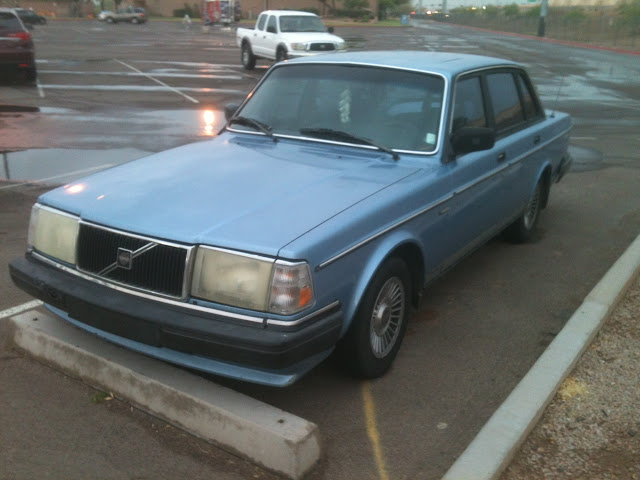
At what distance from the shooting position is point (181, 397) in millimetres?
3428

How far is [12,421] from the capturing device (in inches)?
140

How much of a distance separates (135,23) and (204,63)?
4506cm

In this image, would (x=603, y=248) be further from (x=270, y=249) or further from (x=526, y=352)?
(x=270, y=249)

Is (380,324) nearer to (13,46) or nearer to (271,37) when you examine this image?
(13,46)

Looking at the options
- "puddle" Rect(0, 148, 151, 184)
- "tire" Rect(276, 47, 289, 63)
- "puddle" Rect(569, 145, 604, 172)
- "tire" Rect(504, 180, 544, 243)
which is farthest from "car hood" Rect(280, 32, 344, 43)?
"tire" Rect(504, 180, 544, 243)

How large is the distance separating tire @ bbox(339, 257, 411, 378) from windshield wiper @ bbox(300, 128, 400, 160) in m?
0.85

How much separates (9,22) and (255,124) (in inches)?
554

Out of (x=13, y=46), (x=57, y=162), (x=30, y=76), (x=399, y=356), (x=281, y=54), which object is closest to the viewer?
(x=399, y=356)

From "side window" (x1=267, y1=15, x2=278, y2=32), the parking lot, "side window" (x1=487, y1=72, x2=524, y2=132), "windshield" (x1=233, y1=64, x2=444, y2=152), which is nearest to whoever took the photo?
the parking lot

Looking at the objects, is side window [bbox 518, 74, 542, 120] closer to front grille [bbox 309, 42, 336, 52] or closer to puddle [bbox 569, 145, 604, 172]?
puddle [bbox 569, 145, 604, 172]

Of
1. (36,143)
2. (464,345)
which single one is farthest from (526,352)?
(36,143)

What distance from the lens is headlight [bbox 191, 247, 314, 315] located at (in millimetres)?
3250

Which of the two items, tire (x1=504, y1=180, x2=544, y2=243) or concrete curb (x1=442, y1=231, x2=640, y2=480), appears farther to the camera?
tire (x1=504, y1=180, x2=544, y2=243)

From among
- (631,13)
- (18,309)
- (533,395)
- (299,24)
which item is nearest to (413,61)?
(533,395)
